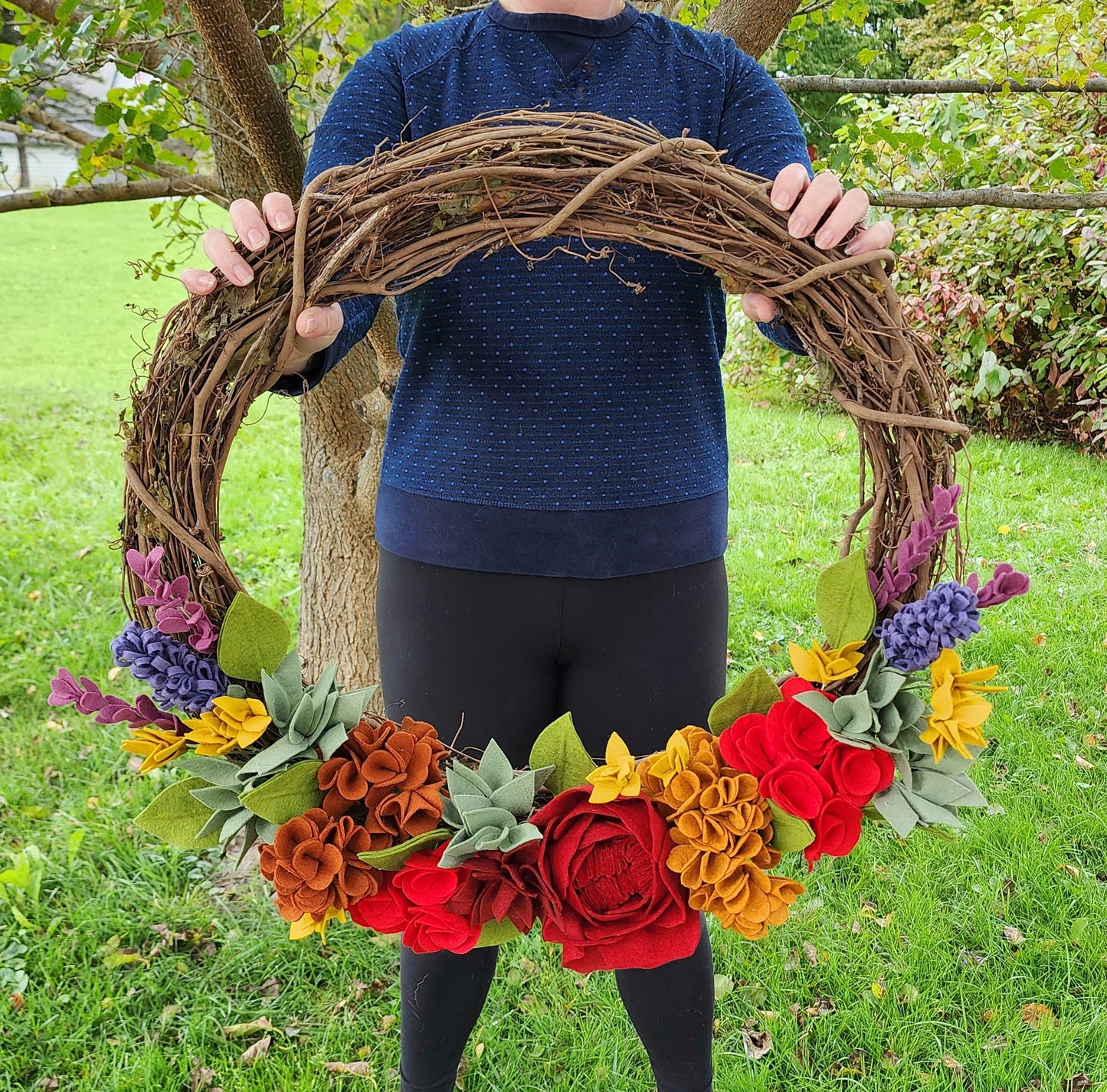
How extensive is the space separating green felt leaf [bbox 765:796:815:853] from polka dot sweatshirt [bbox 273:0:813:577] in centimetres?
39

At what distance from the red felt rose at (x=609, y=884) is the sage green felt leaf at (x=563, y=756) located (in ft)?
0.17

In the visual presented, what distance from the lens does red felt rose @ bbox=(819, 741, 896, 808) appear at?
3.58 ft

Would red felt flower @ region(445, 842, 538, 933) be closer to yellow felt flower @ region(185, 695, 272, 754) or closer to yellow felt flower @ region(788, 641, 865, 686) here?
yellow felt flower @ region(185, 695, 272, 754)

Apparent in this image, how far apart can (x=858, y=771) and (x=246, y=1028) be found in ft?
5.35

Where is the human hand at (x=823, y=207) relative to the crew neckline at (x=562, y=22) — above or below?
below

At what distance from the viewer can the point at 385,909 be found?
45.0 inches

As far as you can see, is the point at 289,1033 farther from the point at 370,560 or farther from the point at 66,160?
the point at 66,160

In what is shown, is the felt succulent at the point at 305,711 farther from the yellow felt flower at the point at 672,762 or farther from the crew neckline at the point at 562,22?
the crew neckline at the point at 562,22

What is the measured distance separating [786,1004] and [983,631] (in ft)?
6.59

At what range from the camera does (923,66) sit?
11500 millimetres

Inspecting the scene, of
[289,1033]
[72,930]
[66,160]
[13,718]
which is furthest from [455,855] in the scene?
[66,160]

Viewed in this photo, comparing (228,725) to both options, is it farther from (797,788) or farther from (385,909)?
(797,788)

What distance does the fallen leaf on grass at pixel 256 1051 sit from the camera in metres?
1.98

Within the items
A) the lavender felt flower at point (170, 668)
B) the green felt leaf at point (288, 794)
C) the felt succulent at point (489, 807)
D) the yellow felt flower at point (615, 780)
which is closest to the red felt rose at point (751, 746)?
the yellow felt flower at point (615, 780)
